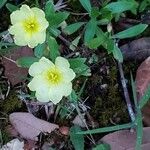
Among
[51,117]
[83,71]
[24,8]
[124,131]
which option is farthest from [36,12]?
[124,131]

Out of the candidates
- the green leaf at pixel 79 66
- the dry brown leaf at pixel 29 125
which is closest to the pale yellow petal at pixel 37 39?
the green leaf at pixel 79 66

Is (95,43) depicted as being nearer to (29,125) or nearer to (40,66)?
(40,66)

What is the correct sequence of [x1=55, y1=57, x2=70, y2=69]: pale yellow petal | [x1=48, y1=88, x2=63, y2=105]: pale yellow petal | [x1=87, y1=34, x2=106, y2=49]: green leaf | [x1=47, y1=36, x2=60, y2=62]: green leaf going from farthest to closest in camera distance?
[x1=87, y1=34, x2=106, y2=49]: green leaf → [x1=47, y1=36, x2=60, y2=62]: green leaf → [x1=48, y1=88, x2=63, y2=105]: pale yellow petal → [x1=55, y1=57, x2=70, y2=69]: pale yellow petal

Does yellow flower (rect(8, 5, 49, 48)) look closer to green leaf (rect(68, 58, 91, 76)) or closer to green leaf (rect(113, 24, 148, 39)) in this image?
green leaf (rect(68, 58, 91, 76))

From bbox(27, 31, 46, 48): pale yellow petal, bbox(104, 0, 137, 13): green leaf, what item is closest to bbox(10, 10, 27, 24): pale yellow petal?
bbox(27, 31, 46, 48): pale yellow petal

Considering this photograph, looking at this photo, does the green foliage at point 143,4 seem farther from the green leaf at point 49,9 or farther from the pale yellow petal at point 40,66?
the pale yellow petal at point 40,66

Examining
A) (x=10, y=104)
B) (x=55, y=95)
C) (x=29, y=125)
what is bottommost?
(x=29, y=125)

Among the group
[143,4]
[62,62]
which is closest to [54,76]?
[62,62]
